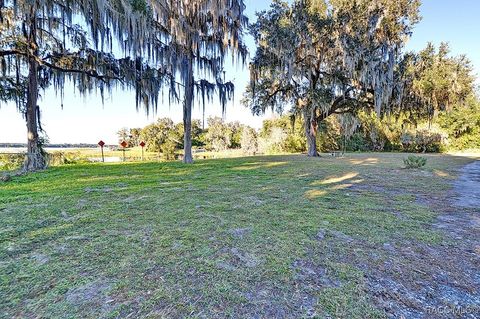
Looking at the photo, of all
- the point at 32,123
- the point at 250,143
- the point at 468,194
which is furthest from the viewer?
the point at 250,143

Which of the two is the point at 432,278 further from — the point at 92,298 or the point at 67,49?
the point at 67,49

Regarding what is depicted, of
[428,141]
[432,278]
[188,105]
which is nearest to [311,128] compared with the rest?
[188,105]

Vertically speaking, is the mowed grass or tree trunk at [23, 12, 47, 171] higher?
tree trunk at [23, 12, 47, 171]

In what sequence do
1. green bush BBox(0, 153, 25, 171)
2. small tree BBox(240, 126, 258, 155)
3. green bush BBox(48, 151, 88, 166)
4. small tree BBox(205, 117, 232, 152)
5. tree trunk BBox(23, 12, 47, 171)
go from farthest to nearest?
small tree BBox(205, 117, 232, 152), small tree BBox(240, 126, 258, 155), green bush BBox(48, 151, 88, 166), green bush BBox(0, 153, 25, 171), tree trunk BBox(23, 12, 47, 171)

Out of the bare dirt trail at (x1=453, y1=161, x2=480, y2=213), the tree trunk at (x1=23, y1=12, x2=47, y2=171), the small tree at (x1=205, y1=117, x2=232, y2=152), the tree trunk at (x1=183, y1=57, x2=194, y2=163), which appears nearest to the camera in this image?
the bare dirt trail at (x1=453, y1=161, x2=480, y2=213)

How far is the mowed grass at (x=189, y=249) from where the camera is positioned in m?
1.32

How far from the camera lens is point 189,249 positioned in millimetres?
1978

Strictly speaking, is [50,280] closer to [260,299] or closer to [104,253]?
[104,253]

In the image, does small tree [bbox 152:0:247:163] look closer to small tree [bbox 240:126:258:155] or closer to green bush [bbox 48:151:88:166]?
green bush [bbox 48:151:88:166]

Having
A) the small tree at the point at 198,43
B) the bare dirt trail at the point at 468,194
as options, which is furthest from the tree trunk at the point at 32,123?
the bare dirt trail at the point at 468,194

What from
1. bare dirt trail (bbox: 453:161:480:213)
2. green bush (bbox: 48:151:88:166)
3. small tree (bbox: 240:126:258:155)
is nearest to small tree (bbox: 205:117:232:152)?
small tree (bbox: 240:126:258:155)

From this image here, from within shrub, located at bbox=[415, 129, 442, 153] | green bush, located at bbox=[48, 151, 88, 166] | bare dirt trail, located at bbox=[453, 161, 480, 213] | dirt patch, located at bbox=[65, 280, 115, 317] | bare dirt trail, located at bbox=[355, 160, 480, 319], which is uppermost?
shrub, located at bbox=[415, 129, 442, 153]

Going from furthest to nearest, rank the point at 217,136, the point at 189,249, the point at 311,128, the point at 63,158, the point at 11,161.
A: the point at 217,136 < the point at 311,128 < the point at 63,158 < the point at 11,161 < the point at 189,249

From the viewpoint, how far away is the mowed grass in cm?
132
